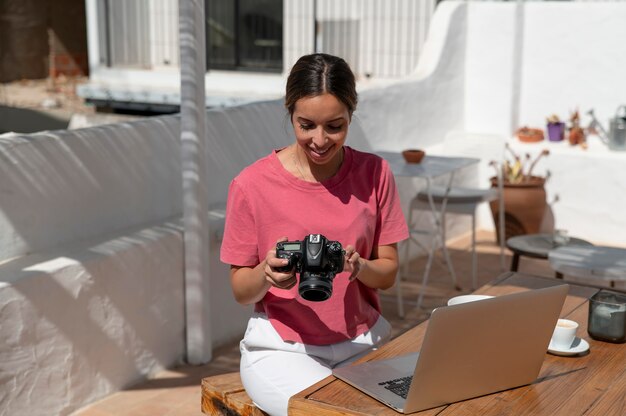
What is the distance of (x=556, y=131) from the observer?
8.00m

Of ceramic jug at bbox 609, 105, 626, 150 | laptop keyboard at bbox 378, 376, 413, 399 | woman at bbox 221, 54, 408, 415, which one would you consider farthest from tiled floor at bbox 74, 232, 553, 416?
laptop keyboard at bbox 378, 376, 413, 399

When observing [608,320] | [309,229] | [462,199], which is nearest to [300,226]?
[309,229]

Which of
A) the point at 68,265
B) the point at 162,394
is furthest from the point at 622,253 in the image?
the point at 68,265

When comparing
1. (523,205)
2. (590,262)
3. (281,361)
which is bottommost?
(523,205)

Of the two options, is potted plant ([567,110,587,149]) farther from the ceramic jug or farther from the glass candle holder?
the glass candle holder

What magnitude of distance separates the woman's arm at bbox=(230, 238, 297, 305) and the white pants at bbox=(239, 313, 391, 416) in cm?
13

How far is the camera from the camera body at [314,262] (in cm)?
233

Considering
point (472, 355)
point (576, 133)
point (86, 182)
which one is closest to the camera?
point (472, 355)

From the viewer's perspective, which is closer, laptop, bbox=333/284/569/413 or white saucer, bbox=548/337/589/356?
laptop, bbox=333/284/569/413

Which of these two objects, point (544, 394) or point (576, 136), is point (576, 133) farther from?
point (544, 394)

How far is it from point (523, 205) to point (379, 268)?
4.91 m

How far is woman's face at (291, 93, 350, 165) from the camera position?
2609 mm

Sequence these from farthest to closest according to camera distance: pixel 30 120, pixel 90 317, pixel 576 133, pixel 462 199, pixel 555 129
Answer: pixel 30 120 < pixel 555 129 < pixel 576 133 < pixel 462 199 < pixel 90 317

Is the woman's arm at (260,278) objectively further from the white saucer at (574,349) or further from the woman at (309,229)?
the white saucer at (574,349)
